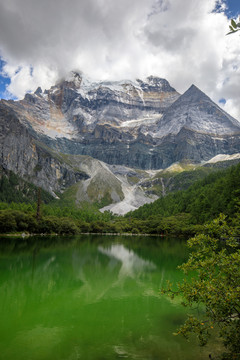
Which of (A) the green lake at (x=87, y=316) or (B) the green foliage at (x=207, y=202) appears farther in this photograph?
(B) the green foliage at (x=207, y=202)

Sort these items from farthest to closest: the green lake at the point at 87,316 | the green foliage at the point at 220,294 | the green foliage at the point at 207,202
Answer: the green foliage at the point at 207,202
the green lake at the point at 87,316
the green foliage at the point at 220,294

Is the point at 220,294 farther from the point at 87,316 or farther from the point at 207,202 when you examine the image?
the point at 207,202

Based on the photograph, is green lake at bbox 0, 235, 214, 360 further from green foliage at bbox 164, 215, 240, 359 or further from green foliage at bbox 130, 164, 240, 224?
green foliage at bbox 130, 164, 240, 224

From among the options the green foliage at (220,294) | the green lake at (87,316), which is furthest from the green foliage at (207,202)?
the green foliage at (220,294)

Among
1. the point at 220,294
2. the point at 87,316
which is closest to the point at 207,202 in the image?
the point at 87,316

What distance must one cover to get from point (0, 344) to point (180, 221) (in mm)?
104533

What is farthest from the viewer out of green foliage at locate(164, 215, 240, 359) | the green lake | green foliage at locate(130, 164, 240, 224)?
green foliage at locate(130, 164, 240, 224)

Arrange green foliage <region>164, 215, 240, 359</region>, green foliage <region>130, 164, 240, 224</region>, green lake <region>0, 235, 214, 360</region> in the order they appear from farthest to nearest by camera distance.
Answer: green foliage <region>130, 164, 240, 224</region>, green lake <region>0, 235, 214, 360</region>, green foliage <region>164, 215, 240, 359</region>

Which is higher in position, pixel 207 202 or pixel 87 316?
pixel 207 202

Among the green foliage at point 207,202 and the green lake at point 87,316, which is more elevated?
the green foliage at point 207,202

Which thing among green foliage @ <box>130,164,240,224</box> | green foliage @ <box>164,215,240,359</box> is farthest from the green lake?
green foliage @ <box>130,164,240,224</box>

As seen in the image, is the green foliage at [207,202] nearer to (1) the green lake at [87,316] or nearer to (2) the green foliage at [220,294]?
(1) the green lake at [87,316]

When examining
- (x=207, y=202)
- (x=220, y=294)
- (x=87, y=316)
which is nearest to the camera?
(x=220, y=294)

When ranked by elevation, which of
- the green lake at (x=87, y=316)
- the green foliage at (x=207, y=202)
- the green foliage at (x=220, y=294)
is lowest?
the green lake at (x=87, y=316)
